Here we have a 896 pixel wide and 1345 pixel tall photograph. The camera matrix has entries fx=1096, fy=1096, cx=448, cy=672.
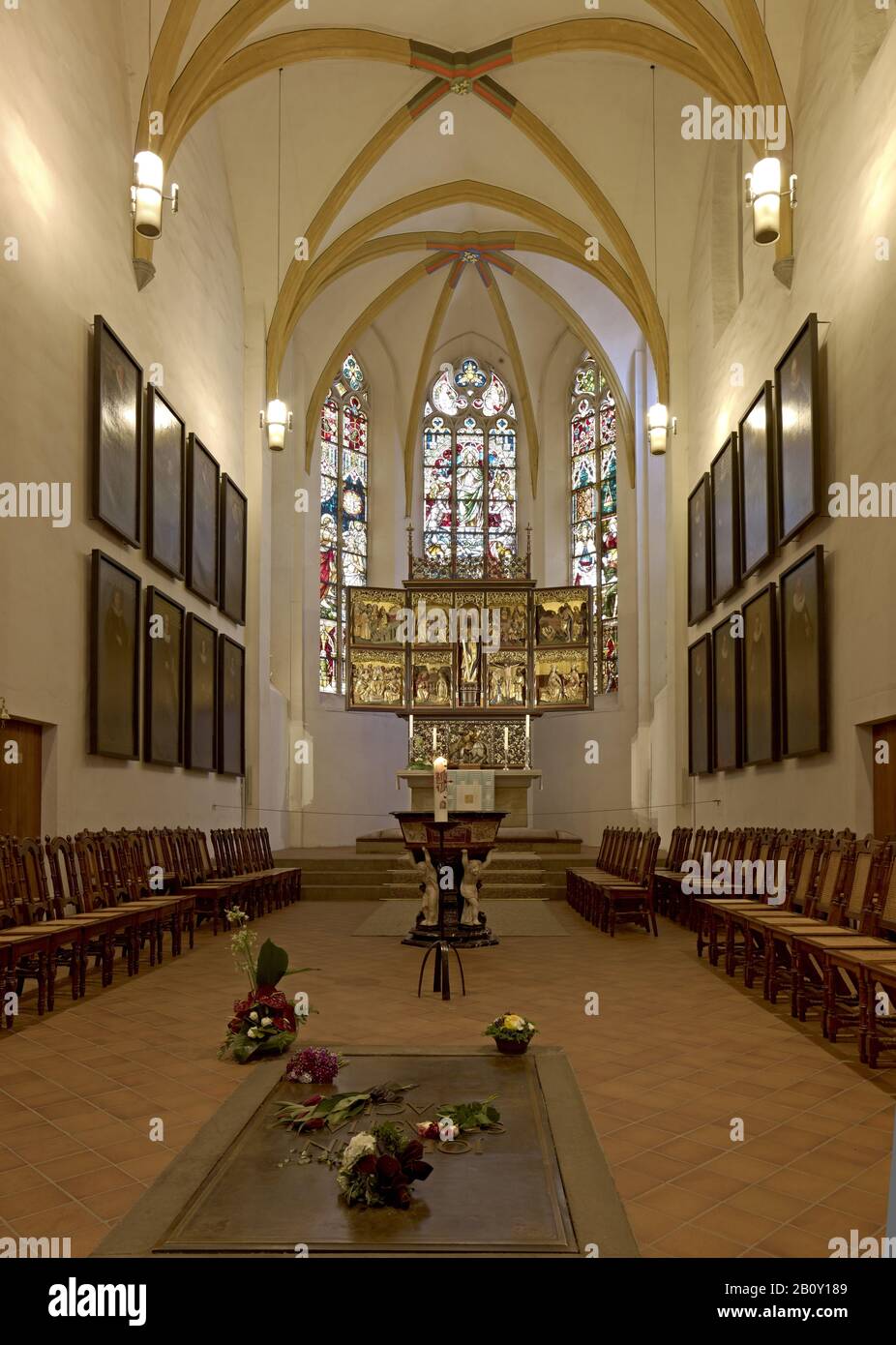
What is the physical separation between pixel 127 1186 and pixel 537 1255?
1666 millimetres

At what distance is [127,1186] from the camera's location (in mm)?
3811

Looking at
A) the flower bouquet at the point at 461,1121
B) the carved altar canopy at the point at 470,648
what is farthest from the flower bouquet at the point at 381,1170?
the carved altar canopy at the point at 470,648

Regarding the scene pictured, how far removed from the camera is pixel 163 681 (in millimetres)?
12984

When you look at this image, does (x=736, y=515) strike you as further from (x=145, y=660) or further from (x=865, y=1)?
(x=145, y=660)

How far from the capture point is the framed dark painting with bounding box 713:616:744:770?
1341cm

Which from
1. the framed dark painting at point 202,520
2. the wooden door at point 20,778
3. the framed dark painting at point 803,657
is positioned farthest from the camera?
the framed dark painting at point 202,520

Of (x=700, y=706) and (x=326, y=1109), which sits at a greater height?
(x=700, y=706)

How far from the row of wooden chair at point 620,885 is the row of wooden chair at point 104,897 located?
12.8 ft

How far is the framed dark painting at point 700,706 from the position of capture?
49.8ft

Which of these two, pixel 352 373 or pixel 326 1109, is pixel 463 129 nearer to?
pixel 352 373

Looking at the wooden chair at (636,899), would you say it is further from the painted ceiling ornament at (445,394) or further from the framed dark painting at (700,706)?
the painted ceiling ornament at (445,394)

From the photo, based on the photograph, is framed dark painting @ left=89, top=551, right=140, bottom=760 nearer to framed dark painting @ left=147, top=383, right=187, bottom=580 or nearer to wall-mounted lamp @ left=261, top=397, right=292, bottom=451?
framed dark painting @ left=147, top=383, right=187, bottom=580

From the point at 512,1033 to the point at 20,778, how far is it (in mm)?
5909

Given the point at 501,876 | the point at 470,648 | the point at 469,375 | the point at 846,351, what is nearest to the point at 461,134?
the point at 469,375
